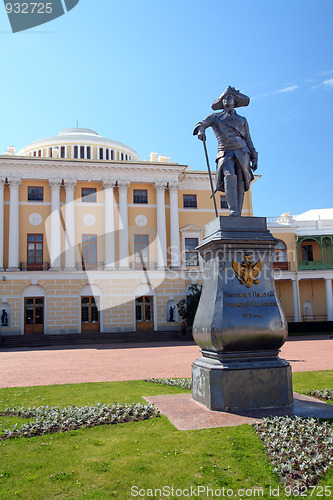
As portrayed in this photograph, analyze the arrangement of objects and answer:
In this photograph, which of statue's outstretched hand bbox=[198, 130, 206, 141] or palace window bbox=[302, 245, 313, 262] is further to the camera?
palace window bbox=[302, 245, 313, 262]

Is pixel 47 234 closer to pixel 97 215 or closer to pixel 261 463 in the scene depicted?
pixel 97 215

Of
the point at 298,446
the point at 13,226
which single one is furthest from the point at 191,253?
the point at 298,446

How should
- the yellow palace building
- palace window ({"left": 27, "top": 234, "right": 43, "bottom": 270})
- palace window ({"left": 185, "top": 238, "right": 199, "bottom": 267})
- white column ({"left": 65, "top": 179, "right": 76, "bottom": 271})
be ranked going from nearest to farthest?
Result: the yellow palace building → white column ({"left": 65, "top": 179, "right": 76, "bottom": 271}) → palace window ({"left": 27, "top": 234, "right": 43, "bottom": 270}) → palace window ({"left": 185, "top": 238, "right": 199, "bottom": 267})

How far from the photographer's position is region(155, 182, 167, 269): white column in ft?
127

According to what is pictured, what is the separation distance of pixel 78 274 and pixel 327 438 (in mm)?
32846

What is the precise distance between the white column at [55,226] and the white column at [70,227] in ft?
2.14

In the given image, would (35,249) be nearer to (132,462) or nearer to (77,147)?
(77,147)

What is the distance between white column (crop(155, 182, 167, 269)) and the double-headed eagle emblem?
3119cm

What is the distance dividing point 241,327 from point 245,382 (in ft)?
2.59

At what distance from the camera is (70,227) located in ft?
124

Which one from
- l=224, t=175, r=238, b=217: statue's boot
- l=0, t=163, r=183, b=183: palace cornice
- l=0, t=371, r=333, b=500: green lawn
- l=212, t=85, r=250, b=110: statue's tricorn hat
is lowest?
l=0, t=371, r=333, b=500: green lawn

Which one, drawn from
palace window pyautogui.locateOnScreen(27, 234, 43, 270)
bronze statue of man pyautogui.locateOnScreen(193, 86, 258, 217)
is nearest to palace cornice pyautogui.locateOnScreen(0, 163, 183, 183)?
palace window pyautogui.locateOnScreen(27, 234, 43, 270)

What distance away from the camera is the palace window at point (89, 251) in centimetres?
3781

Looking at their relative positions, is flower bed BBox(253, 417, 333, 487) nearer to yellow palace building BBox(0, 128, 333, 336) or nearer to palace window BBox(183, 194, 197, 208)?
yellow palace building BBox(0, 128, 333, 336)
